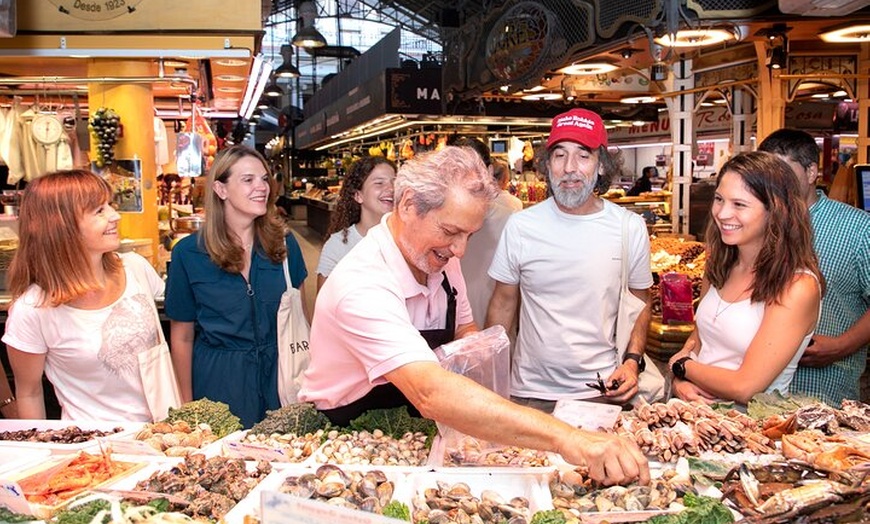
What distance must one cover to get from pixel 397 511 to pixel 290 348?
1.57 m

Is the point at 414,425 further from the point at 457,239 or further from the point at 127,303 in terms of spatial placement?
the point at 127,303

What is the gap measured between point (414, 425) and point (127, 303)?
4.21 ft

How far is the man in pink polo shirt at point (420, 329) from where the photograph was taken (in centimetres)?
189

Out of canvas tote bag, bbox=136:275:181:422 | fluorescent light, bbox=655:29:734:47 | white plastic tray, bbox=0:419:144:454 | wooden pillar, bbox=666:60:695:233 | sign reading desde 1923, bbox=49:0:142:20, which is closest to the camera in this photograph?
white plastic tray, bbox=0:419:144:454

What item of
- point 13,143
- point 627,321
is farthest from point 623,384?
point 13,143

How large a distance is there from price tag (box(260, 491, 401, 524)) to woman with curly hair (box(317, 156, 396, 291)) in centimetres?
256

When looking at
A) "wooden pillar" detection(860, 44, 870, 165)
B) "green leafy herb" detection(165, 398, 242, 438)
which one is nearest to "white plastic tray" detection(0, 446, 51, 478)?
"green leafy herb" detection(165, 398, 242, 438)

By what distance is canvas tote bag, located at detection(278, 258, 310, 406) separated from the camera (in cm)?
326

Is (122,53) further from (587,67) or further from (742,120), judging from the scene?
(742,120)

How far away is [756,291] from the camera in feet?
8.61

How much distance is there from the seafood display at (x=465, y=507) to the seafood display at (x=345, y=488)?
0.30 feet

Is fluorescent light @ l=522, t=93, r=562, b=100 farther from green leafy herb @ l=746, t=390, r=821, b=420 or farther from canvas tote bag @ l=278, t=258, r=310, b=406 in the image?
green leafy herb @ l=746, t=390, r=821, b=420

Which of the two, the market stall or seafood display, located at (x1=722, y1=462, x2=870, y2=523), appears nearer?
seafood display, located at (x1=722, y1=462, x2=870, y2=523)

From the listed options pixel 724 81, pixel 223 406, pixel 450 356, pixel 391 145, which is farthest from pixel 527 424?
pixel 391 145
